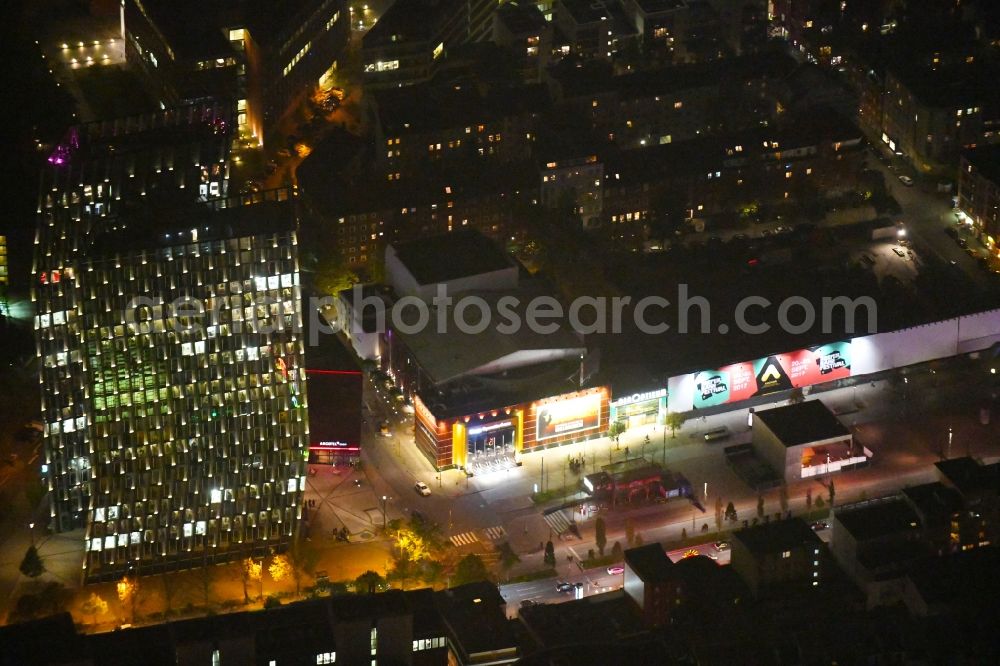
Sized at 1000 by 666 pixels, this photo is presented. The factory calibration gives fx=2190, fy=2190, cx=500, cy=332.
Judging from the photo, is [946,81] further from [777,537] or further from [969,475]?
[777,537]

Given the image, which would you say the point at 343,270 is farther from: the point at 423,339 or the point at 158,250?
the point at 158,250

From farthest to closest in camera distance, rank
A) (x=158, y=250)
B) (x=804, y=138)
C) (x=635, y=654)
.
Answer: (x=804, y=138), (x=158, y=250), (x=635, y=654)

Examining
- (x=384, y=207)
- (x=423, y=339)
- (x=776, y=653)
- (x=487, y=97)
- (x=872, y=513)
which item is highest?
(x=487, y=97)

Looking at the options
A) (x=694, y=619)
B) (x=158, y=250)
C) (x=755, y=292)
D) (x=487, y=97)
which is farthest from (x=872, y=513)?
(x=487, y=97)

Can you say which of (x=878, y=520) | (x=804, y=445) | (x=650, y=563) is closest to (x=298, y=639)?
(x=650, y=563)

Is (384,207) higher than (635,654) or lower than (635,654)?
higher

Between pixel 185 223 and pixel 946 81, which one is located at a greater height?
pixel 946 81
